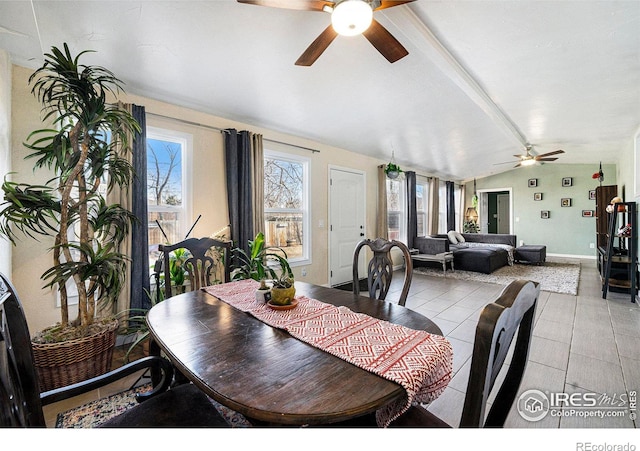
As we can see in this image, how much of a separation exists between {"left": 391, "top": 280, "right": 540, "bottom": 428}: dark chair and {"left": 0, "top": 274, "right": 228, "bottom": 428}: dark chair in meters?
0.84

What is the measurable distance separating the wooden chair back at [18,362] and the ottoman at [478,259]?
252 inches

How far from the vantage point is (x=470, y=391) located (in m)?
0.61

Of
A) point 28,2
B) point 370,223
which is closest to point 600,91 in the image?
point 370,223

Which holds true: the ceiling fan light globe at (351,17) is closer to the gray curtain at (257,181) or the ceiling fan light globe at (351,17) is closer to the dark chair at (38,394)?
the dark chair at (38,394)

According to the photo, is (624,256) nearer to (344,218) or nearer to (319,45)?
(344,218)

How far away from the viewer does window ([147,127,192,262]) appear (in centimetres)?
299

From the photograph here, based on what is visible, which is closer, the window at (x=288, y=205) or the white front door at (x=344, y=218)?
the window at (x=288, y=205)

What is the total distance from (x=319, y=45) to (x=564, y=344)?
319 cm

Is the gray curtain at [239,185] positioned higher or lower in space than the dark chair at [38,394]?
higher

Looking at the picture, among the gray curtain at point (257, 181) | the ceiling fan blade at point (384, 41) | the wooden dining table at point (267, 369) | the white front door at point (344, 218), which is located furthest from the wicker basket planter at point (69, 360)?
the white front door at point (344, 218)

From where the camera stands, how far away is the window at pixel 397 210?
6297mm

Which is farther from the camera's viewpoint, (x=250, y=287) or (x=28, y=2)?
(x=250, y=287)

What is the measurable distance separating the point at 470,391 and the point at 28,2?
281cm
